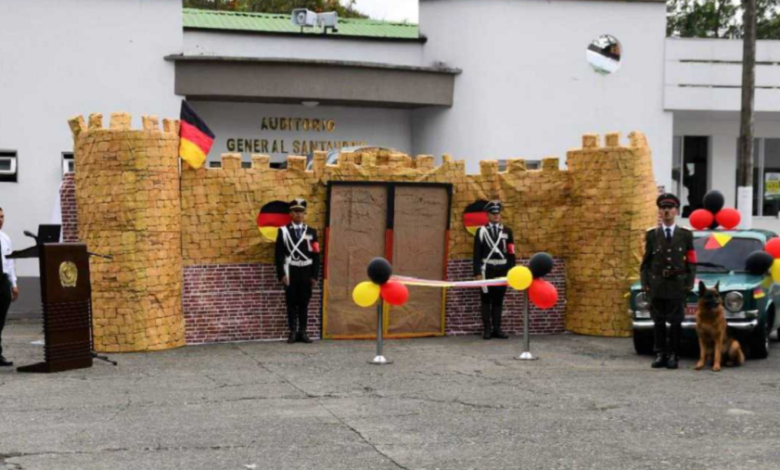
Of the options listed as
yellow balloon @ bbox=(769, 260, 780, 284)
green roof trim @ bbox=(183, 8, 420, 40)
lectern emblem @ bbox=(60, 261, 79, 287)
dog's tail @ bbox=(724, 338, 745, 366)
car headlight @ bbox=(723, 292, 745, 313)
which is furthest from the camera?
green roof trim @ bbox=(183, 8, 420, 40)

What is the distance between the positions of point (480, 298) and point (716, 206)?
137 inches

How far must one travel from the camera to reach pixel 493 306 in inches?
652

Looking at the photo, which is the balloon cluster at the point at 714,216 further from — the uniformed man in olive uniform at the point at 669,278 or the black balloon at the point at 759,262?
the uniformed man in olive uniform at the point at 669,278

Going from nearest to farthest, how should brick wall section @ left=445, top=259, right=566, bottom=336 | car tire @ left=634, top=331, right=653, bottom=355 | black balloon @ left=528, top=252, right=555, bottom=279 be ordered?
1. black balloon @ left=528, top=252, right=555, bottom=279
2. car tire @ left=634, top=331, right=653, bottom=355
3. brick wall section @ left=445, top=259, right=566, bottom=336

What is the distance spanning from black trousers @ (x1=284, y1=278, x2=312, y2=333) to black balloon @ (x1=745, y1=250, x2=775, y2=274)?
5514mm

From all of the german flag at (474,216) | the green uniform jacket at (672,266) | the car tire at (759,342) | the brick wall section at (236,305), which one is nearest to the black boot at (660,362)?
the green uniform jacket at (672,266)

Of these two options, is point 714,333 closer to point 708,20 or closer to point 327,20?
point 327,20

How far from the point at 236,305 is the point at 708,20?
104ft

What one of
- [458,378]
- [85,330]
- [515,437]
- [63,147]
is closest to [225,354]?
[85,330]

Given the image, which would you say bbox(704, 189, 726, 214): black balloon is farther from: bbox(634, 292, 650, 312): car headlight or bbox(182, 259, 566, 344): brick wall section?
bbox(182, 259, 566, 344): brick wall section

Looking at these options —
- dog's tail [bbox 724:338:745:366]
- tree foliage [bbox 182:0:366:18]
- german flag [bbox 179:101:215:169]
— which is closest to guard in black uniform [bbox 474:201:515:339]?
dog's tail [bbox 724:338:745:366]

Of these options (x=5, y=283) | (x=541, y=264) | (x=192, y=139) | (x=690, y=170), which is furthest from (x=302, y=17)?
(x=5, y=283)

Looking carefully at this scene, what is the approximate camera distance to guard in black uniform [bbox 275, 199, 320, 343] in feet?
51.0

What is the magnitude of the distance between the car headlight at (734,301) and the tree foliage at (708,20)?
98.5ft
